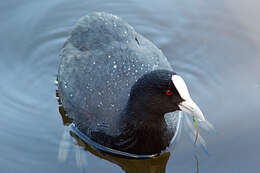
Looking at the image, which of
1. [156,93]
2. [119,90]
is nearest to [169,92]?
[156,93]

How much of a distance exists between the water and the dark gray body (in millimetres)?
440

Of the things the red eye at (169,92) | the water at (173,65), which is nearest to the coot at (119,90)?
the red eye at (169,92)

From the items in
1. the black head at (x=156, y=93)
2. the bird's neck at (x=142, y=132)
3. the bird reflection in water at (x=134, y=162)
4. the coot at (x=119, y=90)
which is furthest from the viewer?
the bird reflection in water at (x=134, y=162)

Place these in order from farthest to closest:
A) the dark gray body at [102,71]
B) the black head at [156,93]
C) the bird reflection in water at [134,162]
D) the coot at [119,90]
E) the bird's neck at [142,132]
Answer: the bird reflection in water at [134,162] < the dark gray body at [102,71] < the bird's neck at [142,132] < the coot at [119,90] < the black head at [156,93]

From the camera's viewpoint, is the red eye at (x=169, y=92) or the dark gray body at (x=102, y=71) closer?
the red eye at (x=169, y=92)

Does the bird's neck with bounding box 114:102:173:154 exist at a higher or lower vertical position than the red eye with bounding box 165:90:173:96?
lower

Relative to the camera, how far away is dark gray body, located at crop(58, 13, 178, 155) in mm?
5414

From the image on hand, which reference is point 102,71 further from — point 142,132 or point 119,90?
point 142,132

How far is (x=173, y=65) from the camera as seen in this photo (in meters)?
6.79

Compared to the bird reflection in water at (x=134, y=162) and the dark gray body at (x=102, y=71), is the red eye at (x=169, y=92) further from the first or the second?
the bird reflection in water at (x=134, y=162)

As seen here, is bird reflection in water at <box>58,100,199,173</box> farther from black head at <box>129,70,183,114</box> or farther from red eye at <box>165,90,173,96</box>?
red eye at <box>165,90,173,96</box>

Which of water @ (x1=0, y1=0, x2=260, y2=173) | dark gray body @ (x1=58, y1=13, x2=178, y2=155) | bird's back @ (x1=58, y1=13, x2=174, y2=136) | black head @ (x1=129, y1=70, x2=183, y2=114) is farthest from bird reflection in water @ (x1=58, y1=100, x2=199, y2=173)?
black head @ (x1=129, y1=70, x2=183, y2=114)

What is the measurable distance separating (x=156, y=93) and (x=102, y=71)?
916 mm

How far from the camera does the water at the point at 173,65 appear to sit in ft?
18.3
